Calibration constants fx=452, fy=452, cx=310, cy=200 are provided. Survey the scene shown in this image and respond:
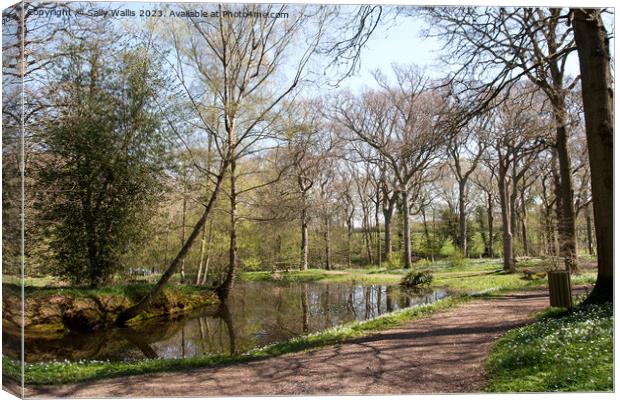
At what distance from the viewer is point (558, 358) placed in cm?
480

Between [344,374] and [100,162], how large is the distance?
A: 4.56 meters

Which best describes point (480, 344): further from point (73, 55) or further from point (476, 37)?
point (73, 55)

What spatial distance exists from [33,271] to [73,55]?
2.95 m

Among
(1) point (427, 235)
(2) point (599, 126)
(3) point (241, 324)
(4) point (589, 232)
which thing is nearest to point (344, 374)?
(3) point (241, 324)

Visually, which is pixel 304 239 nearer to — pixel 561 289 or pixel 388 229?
pixel 388 229

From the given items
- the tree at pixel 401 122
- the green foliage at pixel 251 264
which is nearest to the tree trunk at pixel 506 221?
the tree at pixel 401 122

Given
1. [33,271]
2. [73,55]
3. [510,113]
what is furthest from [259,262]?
[510,113]

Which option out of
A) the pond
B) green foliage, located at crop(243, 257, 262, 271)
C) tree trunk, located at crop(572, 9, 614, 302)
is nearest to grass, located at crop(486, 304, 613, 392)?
tree trunk, located at crop(572, 9, 614, 302)

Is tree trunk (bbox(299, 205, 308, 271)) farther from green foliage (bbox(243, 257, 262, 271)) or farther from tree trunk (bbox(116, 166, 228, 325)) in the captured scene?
tree trunk (bbox(116, 166, 228, 325))

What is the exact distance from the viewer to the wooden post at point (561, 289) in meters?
6.21

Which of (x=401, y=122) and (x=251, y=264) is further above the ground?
(x=401, y=122)

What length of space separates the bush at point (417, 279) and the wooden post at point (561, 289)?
7.06ft

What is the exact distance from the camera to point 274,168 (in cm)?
743

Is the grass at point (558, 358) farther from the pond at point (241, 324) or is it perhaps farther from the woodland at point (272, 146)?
the pond at point (241, 324)
